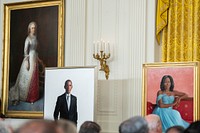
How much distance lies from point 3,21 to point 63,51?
6.77 feet

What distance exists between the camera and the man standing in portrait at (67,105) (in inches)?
313

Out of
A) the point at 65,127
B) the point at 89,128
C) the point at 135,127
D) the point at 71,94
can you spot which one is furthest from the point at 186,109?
the point at 65,127

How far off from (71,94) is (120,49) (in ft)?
4.86

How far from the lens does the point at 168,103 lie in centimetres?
711

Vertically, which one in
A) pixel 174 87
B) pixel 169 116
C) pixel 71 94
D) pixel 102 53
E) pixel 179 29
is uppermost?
pixel 179 29

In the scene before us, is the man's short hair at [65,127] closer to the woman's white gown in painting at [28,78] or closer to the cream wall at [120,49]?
the cream wall at [120,49]

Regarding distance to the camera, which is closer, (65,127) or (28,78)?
(65,127)

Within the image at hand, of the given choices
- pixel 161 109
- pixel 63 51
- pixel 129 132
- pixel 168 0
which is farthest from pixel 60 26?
pixel 129 132

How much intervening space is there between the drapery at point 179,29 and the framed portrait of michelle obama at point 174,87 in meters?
0.91

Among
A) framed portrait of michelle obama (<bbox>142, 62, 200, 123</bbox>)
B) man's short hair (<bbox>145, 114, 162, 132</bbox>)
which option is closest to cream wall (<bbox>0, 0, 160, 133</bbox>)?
framed portrait of michelle obama (<bbox>142, 62, 200, 123</bbox>)

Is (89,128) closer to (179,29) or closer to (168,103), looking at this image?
(168,103)

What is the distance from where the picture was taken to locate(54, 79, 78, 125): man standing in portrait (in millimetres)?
7961

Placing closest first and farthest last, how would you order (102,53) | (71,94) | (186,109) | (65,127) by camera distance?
1. (65,127)
2. (186,109)
3. (71,94)
4. (102,53)

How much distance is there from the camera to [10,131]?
3434 millimetres
